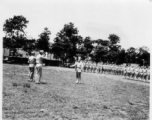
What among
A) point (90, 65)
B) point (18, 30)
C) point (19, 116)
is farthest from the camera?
point (90, 65)

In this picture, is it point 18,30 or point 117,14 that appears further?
point 18,30

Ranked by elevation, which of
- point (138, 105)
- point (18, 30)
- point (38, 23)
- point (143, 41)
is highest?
point (18, 30)

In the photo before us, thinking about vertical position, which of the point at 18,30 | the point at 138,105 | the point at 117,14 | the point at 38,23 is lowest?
the point at 138,105

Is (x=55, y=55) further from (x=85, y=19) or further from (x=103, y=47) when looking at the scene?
(x=85, y=19)

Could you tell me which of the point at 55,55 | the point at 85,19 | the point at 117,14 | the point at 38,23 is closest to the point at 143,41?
the point at 117,14

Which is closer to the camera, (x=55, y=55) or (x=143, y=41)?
(x=143, y=41)

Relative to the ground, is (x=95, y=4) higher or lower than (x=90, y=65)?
higher

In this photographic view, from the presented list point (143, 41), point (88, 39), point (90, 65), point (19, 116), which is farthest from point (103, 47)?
point (19, 116)

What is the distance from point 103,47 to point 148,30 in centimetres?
3465

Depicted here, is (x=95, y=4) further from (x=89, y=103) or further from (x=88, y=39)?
(x=88, y=39)

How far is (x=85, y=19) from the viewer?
8.65m

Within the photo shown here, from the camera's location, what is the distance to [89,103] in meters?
6.75

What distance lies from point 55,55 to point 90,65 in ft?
48.6

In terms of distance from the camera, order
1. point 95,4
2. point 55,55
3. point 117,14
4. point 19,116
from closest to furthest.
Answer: point 19,116
point 95,4
point 117,14
point 55,55
